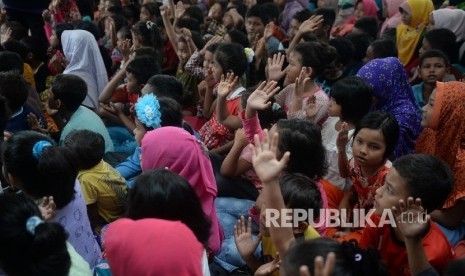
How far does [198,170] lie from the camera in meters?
2.63

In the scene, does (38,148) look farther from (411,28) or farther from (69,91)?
(411,28)

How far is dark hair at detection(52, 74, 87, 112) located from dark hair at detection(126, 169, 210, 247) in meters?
1.83

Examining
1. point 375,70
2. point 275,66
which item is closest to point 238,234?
point 375,70

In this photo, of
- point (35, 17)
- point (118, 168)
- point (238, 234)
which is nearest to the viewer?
point (238, 234)

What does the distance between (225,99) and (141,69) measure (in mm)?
1039

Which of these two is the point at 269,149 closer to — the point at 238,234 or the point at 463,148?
the point at 238,234

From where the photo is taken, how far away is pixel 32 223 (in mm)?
1824

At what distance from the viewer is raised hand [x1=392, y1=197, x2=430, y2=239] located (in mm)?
1909

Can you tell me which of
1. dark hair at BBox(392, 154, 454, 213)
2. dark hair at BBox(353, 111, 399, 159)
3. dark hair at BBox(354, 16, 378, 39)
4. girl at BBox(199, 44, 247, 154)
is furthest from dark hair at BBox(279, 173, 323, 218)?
dark hair at BBox(354, 16, 378, 39)

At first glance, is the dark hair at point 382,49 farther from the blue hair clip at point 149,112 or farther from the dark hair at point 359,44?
the blue hair clip at point 149,112

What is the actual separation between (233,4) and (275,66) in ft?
9.83

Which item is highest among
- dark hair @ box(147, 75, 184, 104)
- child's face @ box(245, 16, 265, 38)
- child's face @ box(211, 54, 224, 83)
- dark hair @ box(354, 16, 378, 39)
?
dark hair @ box(147, 75, 184, 104)

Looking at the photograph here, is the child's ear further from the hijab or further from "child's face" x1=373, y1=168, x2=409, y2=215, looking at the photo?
the hijab

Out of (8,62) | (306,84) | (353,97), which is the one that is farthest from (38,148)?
(8,62)
